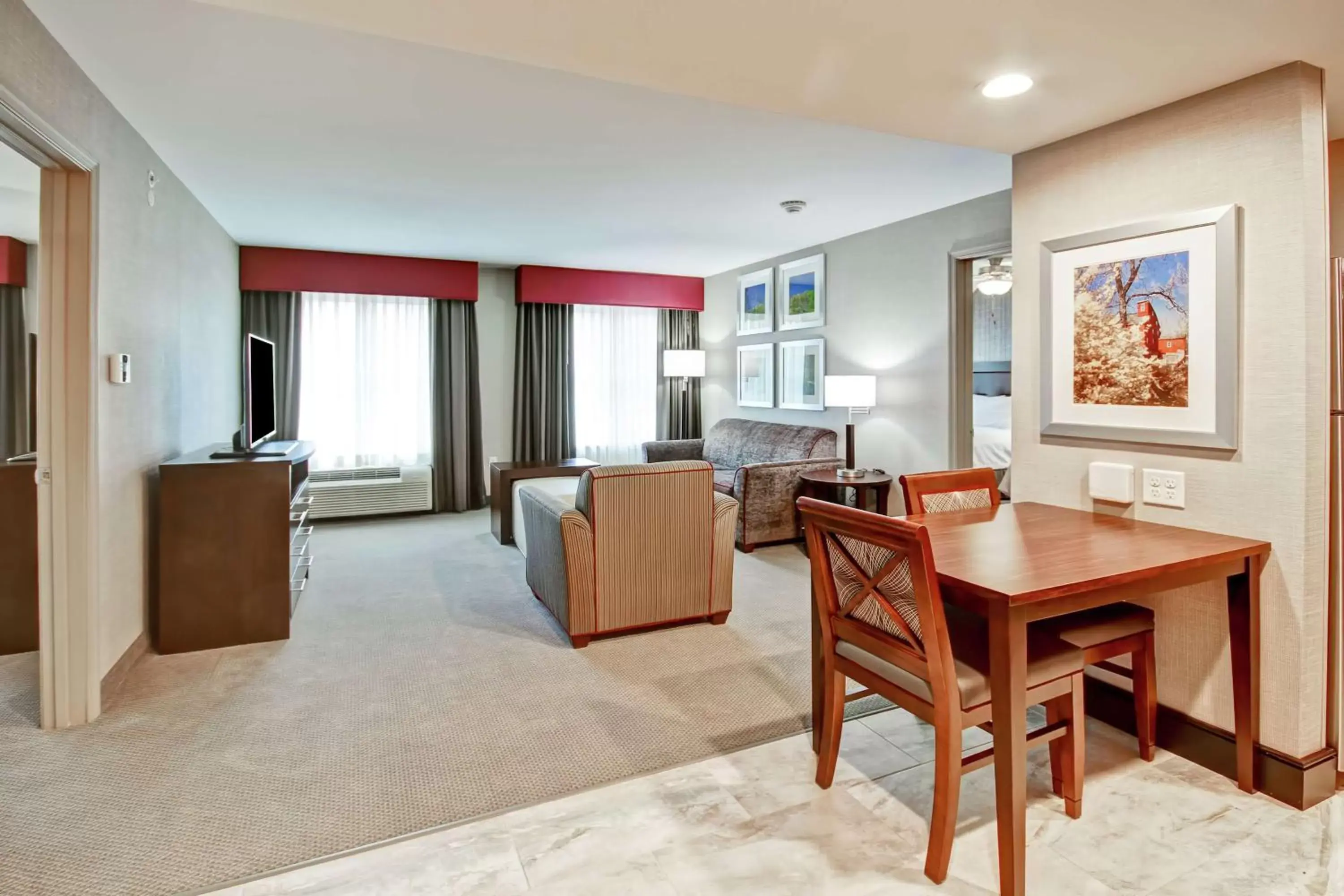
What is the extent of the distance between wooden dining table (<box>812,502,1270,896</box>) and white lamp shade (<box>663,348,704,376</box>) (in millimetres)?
4905

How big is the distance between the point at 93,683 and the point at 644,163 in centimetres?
325

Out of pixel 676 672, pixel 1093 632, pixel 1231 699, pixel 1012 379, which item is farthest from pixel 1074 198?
pixel 676 672

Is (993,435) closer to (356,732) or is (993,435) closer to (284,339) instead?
(356,732)

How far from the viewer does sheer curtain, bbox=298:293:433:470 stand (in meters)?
6.24

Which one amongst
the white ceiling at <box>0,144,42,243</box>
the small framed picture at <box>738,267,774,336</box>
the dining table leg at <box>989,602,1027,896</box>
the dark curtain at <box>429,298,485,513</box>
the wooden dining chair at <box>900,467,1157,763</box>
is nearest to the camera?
the dining table leg at <box>989,602,1027,896</box>

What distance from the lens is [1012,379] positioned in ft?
9.03

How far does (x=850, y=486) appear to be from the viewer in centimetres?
462

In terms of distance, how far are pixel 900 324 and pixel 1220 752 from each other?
3.34 metres

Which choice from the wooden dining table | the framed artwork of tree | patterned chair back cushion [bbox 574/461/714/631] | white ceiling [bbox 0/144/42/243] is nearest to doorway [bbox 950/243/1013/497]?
the framed artwork of tree

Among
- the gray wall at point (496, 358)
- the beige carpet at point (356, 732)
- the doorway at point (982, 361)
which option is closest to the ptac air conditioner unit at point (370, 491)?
the gray wall at point (496, 358)

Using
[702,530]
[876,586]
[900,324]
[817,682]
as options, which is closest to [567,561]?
[702,530]

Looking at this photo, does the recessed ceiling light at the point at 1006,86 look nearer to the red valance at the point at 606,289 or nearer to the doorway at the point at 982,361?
the doorway at the point at 982,361

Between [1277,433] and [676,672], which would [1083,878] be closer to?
[1277,433]

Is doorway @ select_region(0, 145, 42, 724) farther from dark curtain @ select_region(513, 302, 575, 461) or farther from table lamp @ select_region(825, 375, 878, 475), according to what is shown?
table lamp @ select_region(825, 375, 878, 475)
